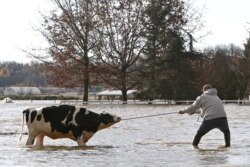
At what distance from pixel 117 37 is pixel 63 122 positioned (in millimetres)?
56529

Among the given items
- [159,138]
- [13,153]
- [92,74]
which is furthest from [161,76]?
[13,153]

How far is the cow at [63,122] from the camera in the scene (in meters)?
17.0

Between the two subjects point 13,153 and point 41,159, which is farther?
point 13,153

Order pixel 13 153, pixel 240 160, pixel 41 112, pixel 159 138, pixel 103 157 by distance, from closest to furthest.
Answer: pixel 240 160, pixel 103 157, pixel 13 153, pixel 41 112, pixel 159 138

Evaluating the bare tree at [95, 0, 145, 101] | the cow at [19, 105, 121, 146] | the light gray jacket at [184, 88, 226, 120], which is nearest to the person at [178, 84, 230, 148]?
the light gray jacket at [184, 88, 226, 120]

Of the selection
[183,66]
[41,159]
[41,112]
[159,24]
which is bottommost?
[41,159]

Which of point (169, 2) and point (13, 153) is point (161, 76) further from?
point (13, 153)

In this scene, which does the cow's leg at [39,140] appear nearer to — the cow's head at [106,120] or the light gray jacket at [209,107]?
the cow's head at [106,120]

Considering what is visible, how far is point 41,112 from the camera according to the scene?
17219 mm

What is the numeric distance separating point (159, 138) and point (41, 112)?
16.9 ft

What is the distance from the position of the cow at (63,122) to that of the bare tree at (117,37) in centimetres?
5530

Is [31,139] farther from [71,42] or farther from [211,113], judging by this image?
[71,42]

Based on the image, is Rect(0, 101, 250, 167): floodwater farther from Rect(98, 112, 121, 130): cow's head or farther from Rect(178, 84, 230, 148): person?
Rect(98, 112, 121, 130): cow's head

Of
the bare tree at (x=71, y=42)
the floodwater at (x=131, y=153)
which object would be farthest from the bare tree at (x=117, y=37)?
the floodwater at (x=131, y=153)
